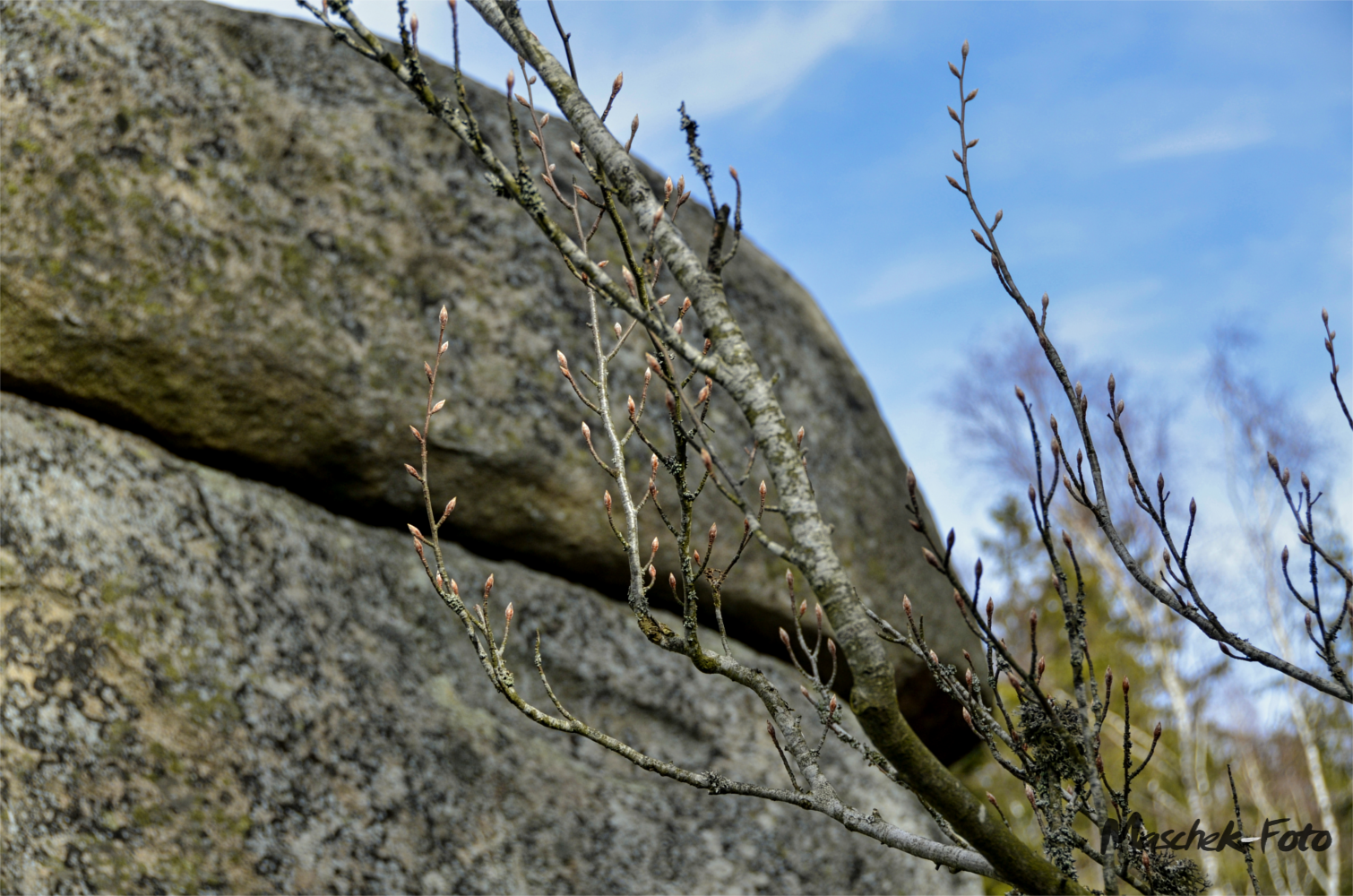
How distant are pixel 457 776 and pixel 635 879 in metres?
0.92

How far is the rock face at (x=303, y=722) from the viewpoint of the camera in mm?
3389

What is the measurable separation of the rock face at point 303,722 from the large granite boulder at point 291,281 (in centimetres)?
23

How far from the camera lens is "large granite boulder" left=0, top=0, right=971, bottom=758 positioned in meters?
3.96

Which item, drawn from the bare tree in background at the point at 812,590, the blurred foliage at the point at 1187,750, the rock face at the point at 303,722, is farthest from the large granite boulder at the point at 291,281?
the blurred foliage at the point at 1187,750

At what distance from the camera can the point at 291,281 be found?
Result: 439cm

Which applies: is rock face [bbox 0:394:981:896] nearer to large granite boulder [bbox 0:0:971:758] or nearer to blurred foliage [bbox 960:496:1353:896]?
large granite boulder [bbox 0:0:971:758]

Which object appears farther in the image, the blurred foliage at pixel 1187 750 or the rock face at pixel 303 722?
the blurred foliage at pixel 1187 750

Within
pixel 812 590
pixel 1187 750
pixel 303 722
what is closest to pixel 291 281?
pixel 303 722

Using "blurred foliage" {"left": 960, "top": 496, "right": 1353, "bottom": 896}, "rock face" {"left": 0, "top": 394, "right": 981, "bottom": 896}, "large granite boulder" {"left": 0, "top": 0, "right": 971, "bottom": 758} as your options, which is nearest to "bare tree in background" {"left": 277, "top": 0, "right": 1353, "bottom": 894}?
"rock face" {"left": 0, "top": 394, "right": 981, "bottom": 896}

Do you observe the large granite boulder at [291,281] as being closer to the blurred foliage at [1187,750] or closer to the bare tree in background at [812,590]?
the bare tree in background at [812,590]

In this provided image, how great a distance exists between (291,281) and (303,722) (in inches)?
77.6

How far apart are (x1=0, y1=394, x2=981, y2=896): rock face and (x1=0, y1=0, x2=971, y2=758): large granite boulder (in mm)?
228

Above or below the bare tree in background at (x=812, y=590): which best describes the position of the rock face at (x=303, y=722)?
below

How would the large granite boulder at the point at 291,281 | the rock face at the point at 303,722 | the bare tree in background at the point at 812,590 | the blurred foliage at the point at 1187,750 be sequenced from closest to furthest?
the bare tree in background at the point at 812,590 < the rock face at the point at 303,722 < the large granite boulder at the point at 291,281 < the blurred foliage at the point at 1187,750
